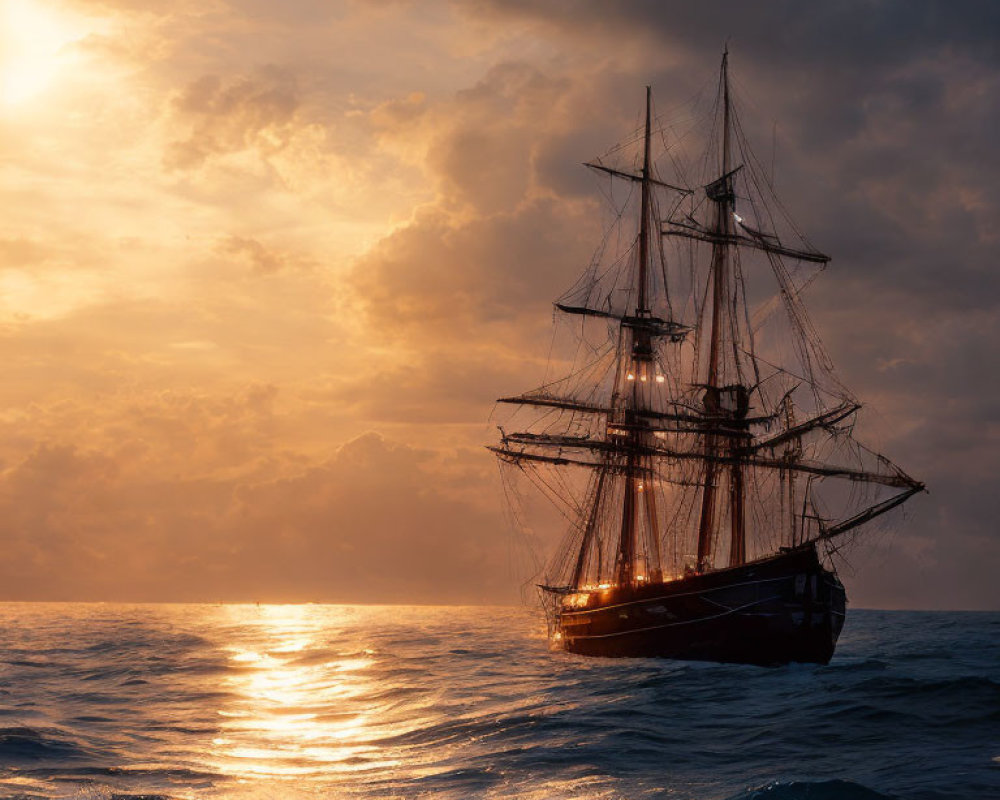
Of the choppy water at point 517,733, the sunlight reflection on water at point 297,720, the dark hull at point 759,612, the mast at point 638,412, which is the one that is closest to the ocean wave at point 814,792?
the choppy water at point 517,733

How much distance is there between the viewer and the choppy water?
1040 inches

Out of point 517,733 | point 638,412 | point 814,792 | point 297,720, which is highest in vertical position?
point 638,412

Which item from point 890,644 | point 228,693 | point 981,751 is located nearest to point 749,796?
point 981,751

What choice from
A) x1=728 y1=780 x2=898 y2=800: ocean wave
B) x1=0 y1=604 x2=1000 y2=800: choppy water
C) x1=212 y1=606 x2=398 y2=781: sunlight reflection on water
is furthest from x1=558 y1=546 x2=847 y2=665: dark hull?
x1=728 y1=780 x2=898 y2=800: ocean wave

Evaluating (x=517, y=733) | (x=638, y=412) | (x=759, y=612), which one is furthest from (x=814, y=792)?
(x=638, y=412)

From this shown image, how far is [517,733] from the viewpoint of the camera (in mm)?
34938

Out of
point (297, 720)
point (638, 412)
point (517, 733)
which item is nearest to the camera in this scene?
point (517, 733)

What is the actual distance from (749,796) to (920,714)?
12868 millimetres

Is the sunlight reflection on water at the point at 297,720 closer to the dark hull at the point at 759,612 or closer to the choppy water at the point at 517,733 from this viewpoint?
the choppy water at the point at 517,733

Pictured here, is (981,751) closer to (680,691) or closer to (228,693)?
(680,691)

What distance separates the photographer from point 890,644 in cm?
8631

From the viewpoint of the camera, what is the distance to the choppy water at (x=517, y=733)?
26406mm

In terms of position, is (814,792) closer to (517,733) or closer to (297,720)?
(517,733)

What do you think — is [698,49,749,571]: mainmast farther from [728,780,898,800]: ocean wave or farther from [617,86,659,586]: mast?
[728,780,898,800]: ocean wave
